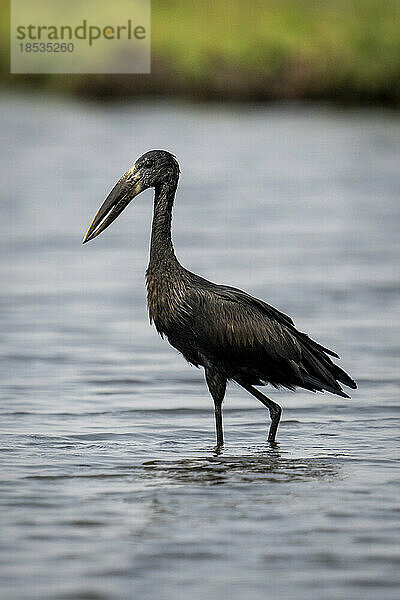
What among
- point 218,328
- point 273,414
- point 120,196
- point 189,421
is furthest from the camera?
point 189,421

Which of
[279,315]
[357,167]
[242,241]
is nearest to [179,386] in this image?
[279,315]

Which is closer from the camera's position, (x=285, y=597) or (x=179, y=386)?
(x=285, y=597)

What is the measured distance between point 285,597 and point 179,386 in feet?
15.5

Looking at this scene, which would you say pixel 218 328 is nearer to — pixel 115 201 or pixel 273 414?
pixel 273 414

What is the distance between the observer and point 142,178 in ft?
28.7

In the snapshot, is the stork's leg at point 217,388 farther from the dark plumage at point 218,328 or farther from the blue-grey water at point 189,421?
the blue-grey water at point 189,421

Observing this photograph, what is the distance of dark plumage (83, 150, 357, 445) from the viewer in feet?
27.3

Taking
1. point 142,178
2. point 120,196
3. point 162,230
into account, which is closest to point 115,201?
point 120,196

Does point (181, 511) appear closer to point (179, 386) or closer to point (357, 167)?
point (179, 386)

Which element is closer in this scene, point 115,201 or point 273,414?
point 273,414

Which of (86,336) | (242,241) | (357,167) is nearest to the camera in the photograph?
(86,336)

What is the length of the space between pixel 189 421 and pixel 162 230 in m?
1.41

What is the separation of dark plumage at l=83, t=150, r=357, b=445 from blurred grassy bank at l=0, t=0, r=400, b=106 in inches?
876

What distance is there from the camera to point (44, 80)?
33844mm
